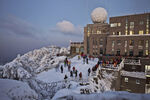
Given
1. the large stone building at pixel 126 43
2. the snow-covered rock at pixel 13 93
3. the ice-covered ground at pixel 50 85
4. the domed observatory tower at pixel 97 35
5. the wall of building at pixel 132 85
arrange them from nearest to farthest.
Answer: the ice-covered ground at pixel 50 85, the snow-covered rock at pixel 13 93, the wall of building at pixel 132 85, the large stone building at pixel 126 43, the domed observatory tower at pixel 97 35

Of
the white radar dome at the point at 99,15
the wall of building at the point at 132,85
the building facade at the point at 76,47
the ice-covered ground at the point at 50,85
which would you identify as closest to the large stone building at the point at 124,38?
the white radar dome at the point at 99,15

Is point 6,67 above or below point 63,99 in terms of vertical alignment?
below

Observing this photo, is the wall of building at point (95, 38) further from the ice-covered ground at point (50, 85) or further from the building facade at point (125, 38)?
→ the ice-covered ground at point (50, 85)

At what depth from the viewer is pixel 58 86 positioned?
1219 centimetres

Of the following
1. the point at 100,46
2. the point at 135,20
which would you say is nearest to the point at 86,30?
the point at 100,46

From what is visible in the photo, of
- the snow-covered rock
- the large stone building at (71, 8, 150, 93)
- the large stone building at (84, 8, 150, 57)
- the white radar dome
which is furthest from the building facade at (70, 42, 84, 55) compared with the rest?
the snow-covered rock

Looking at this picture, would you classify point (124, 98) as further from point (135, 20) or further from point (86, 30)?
point (86, 30)

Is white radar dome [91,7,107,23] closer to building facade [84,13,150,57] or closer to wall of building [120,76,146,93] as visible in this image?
building facade [84,13,150,57]

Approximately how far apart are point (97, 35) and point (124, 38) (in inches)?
376

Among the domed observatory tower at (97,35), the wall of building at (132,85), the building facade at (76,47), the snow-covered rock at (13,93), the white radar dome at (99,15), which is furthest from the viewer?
the building facade at (76,47)

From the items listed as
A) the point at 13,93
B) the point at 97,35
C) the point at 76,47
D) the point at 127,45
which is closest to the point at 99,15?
the point at 97,35

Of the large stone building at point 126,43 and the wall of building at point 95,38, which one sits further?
the wall of building at point 95,38

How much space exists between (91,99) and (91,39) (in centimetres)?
3616

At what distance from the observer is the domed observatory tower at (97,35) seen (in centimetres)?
3541
